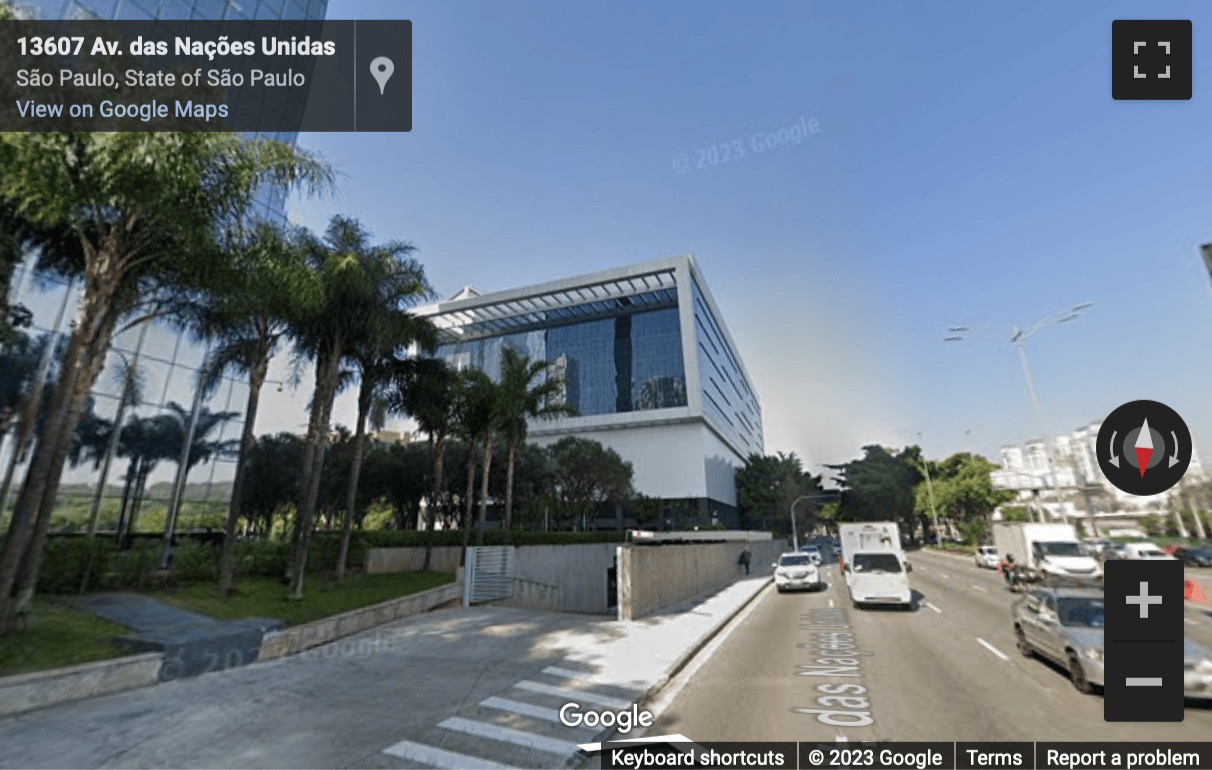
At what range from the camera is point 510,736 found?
661 centimetres

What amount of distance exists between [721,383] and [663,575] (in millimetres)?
75105

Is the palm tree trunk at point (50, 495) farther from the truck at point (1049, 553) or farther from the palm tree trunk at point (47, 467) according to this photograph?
the truck at point (1049, 553)

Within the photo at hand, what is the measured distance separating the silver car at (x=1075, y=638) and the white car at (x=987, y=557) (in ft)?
100

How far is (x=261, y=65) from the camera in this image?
698 inches

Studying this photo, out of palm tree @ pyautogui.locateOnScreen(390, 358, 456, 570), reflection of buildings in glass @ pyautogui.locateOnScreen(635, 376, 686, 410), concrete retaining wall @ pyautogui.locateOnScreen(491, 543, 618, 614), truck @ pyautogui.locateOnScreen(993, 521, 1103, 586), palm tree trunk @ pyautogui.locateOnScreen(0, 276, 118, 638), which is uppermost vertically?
reflection of buildings in glass @ pyautogui.locateOnScreen(635, 376, 686, 410)

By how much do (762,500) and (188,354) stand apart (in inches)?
3010

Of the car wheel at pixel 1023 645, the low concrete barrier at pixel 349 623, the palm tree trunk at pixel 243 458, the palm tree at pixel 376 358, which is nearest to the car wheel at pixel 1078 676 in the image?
the car wheel at pixel 1023 645

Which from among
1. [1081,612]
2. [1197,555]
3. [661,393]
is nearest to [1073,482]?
[1197,555]

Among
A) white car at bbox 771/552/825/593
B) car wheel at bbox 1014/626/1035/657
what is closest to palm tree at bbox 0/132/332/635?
car wheel at bbox 1014/626/1035/657

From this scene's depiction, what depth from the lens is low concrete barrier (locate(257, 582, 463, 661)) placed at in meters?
11.2

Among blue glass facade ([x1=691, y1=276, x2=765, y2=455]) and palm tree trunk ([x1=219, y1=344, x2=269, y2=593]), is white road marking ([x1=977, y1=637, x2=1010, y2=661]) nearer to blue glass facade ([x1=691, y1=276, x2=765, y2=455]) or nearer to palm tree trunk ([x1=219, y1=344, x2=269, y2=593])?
palm tree trunk ([x1=219, y1=344, x2=269, y2=593])

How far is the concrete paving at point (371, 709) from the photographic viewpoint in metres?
5.98

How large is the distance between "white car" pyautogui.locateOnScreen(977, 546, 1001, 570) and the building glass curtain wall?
4493 cm

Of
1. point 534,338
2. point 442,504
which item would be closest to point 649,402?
point 534,338
